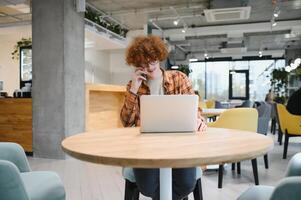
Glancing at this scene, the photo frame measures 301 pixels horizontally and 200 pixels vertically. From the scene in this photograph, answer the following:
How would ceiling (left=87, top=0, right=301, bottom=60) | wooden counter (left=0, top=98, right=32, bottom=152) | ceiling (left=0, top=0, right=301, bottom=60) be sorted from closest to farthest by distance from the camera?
wooden counter (left=0, top=98, right=32, bottom=152)
ceiling (left=0, top=0, right=301, bottom=60)
ceiling (left=87, top=0, right=301, bottom=60)

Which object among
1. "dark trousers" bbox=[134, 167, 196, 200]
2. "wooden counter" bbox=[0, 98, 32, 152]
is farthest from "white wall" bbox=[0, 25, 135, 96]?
"dark trousers" bbox=[134, 167, 196, 200]

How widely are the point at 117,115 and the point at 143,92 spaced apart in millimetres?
5067

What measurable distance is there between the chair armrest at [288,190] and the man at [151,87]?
0.88 meters

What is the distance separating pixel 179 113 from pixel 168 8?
7.30m

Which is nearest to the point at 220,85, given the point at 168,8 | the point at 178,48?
the point at 178,48

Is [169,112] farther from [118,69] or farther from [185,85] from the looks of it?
[118,69]

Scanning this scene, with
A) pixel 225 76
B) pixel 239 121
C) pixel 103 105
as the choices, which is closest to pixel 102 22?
pixel 103 105

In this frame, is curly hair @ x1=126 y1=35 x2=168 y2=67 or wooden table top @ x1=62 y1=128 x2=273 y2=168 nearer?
wooden table top @ x1=62 y1=128 x2=273 y2=168

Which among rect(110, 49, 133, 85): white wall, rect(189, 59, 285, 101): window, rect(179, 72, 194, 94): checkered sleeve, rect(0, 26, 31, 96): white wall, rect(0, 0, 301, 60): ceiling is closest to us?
rect(179, 72, 194, 94): checkered sleeve

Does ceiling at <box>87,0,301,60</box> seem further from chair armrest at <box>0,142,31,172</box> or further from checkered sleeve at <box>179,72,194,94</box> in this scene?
chair armrest at <box>0,142,31,172</box>

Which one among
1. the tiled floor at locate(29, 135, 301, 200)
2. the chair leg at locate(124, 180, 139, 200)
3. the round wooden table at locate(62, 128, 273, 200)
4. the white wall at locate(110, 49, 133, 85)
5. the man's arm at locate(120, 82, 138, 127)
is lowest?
the tiled floor at locate(29, 135, 301, 200)

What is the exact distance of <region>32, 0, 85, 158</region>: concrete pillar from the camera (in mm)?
4730

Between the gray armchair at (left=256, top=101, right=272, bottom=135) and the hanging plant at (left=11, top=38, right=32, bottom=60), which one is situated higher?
the hanging plant at (left=11, top=38, right=32, bottom=60)

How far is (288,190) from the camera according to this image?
3.00ft
